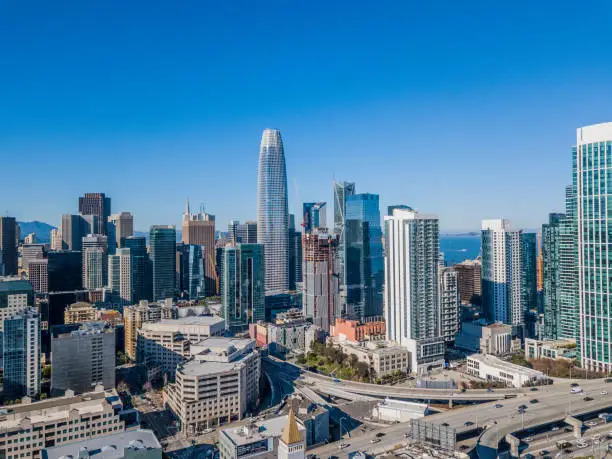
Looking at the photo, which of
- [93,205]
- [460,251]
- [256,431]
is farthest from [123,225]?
[460,251]

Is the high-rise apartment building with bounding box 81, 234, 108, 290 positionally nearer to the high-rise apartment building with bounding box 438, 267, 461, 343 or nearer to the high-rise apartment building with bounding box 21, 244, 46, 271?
the high-rise apartment building with bounding box 21, 244, 46, 271

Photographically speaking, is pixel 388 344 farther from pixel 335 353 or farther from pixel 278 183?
pixel 278 183

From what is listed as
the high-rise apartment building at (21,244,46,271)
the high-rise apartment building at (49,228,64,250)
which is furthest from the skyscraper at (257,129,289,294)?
the high-rise apartment building at (49,228,64,250)

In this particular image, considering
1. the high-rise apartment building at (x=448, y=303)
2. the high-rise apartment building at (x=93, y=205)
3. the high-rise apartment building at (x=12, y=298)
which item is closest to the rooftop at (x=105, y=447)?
the high-rise apartment building at (x=12, y=298)

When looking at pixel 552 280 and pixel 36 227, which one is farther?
pixel 36 227

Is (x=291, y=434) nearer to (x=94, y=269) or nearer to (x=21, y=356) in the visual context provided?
(x=21, y=356)
